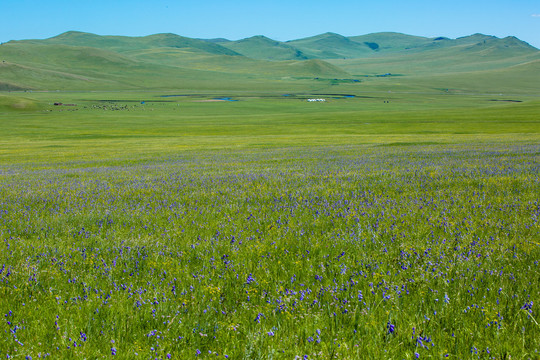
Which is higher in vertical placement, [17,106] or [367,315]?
[17,106]

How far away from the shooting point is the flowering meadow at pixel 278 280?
3.37 meters

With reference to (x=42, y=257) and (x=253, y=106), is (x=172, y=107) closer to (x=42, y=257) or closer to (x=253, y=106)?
(x=253, y=106)

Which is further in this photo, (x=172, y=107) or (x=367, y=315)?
(x=172, y=107)

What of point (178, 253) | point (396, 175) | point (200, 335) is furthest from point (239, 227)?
point (396, 175)

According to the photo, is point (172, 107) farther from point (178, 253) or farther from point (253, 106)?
point (178, 253)

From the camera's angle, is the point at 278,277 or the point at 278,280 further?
the point at 278,277

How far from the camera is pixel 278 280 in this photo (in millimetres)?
A: 4699

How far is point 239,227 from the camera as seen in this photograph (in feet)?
Result: 23.3

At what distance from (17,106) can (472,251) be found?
160665 millimetres

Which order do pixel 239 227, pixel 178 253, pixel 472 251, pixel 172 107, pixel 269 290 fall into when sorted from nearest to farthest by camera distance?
1. pixel 269 290
2. pixel 472 251
3. pixel 178 253
4. pixel 239 227
5. pixel 172 107

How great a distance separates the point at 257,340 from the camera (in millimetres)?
3318

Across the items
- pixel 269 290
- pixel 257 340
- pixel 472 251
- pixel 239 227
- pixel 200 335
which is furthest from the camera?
pixel 239 227

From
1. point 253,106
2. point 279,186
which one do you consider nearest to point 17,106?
point 253,106

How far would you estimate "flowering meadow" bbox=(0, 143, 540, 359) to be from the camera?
3369 millimetres
